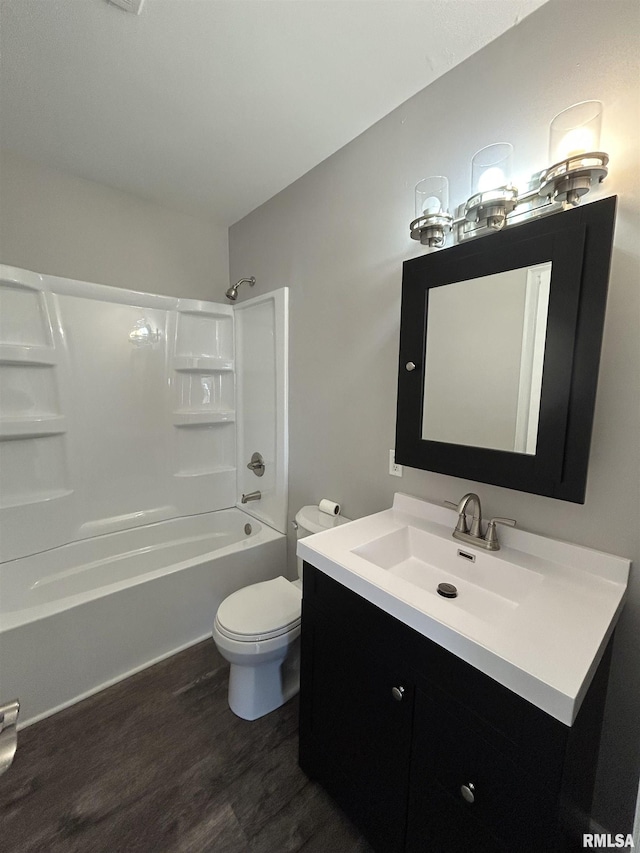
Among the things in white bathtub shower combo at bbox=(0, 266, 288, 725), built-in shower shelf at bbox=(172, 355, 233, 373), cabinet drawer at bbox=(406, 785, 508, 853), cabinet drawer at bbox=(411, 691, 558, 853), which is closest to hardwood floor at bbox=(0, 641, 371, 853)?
white bathtub shower combo at bbox=(0, 266, 288, 725)

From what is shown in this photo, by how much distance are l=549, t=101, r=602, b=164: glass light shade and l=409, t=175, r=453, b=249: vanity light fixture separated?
0.33 metres

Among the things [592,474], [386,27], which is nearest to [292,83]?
[386,27]

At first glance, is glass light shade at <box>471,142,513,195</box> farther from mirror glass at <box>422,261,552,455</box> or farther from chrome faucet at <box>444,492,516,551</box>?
chrome faucet at <box>444,492,516,551</box>

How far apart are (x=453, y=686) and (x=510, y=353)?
3.16 ft

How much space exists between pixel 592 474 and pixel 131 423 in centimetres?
238

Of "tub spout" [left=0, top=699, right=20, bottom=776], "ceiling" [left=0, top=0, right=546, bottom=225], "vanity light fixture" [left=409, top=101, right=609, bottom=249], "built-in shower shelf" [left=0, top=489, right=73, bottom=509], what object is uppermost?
"ceiling" [left=0, top=0, right=546, bottom=225]

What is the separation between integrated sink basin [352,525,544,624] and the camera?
3.53 ft

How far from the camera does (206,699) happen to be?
1.64 meters

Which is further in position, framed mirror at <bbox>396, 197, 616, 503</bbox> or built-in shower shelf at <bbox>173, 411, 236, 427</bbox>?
built-in shower shelf at <bbox>173, 411, 236, 427</bbox>

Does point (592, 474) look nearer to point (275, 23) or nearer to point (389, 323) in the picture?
point (389, 323)

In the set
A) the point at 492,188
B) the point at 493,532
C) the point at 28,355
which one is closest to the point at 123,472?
the point at 28,355

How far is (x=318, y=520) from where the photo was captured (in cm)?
183

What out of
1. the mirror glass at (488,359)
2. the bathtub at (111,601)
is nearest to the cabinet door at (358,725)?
the mirror glass at (488,359)

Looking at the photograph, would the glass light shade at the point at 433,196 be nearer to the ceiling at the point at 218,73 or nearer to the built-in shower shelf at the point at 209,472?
A: the ceiling at the point at 218,73
